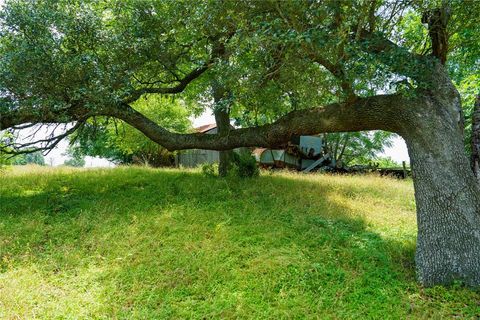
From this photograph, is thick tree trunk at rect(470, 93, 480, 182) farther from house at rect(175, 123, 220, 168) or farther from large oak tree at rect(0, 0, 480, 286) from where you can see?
house at rect(175, 123, 220, 168)

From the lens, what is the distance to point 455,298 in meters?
3.74

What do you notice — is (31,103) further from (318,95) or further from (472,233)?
(472,233)

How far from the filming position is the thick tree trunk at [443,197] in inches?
160

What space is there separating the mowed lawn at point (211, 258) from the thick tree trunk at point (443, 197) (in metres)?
0.36

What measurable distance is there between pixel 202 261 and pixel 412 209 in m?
5.78

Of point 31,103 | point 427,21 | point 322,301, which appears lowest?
point 322,301

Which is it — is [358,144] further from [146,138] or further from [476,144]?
[476,144]

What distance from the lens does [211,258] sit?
14.7 ft

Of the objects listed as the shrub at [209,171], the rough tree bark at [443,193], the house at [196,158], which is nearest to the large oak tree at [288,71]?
the rough tree bark at [443,193]

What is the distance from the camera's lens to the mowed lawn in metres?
3.57

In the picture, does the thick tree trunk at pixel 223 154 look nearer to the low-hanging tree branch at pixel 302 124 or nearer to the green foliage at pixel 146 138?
the low-hanging tree branch at pixel 302 124

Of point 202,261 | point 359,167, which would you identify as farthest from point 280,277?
point 359,167

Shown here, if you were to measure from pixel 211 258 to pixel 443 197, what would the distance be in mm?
3566

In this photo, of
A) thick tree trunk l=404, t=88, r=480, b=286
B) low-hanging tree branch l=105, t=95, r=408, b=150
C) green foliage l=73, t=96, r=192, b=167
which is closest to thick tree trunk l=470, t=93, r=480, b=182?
thick tree trunk l=404, t=88, r=480, b=286
